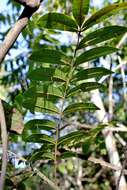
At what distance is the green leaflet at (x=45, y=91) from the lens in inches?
38.1

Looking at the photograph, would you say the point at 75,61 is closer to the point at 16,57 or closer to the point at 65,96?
the point at 65,96

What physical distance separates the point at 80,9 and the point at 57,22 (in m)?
0.07

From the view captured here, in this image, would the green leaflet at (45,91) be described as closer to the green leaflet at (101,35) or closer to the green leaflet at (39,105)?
the green leaflet at (39,105)

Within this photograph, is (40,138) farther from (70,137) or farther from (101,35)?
(101,35)

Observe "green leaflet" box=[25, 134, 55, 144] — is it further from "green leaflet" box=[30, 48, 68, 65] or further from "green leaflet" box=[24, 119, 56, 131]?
"green leaflet" box=[30, 48, 68, 65]

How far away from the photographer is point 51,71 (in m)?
0.99

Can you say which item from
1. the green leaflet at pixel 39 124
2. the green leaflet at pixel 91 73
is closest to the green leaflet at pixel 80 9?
the green leaflet at pixel 91 73

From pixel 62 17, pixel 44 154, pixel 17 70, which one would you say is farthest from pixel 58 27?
pixel 17 70

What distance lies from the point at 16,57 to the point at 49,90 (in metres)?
2.29

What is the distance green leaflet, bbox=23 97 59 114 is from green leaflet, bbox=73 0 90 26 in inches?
7.7

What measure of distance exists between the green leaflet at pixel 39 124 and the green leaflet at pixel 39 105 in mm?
35

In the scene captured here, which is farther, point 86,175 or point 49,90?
point 86,175

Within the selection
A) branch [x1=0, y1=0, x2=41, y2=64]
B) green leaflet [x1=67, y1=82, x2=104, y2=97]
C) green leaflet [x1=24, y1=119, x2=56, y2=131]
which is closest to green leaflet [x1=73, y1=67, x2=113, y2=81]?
green leaflet [x1=67, y1=82, x2=104, y2=97]

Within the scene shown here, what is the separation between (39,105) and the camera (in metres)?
1.00
